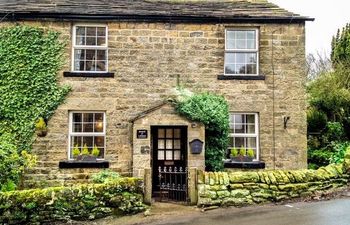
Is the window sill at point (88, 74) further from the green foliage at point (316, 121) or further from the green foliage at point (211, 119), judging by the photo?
the green foliage at point (316, 121)

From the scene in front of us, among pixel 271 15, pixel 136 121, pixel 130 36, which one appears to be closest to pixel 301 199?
pixel 136 121

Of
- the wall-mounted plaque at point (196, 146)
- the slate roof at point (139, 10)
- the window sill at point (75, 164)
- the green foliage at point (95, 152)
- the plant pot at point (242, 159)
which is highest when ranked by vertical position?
the slate roof at point (139, 10)

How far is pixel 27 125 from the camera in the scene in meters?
12.7

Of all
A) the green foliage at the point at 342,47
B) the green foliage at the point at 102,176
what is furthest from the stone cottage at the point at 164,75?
the green foliage at the point at 342,47

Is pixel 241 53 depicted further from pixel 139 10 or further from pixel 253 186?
pixel 253 186

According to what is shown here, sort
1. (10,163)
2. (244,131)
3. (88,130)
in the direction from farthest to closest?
(244,131), (88,130), (10,163)

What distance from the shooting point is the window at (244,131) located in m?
13.4

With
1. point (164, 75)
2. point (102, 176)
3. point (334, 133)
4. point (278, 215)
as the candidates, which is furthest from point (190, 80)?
point (334, 133)

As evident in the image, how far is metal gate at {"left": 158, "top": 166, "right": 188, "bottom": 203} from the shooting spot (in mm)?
11495

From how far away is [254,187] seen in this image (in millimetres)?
10609

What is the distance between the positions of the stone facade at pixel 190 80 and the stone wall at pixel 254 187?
2.29 metres

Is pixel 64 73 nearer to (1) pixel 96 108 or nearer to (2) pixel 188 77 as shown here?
(1) pixel 96 108

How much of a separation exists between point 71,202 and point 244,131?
21.4 ft

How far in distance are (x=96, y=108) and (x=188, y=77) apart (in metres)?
3.25
